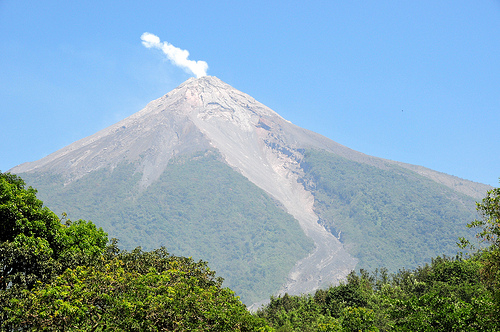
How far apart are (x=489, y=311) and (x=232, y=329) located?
1176 cm

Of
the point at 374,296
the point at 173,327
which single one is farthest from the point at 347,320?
the point at 374,296

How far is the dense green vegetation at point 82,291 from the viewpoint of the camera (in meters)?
20.0

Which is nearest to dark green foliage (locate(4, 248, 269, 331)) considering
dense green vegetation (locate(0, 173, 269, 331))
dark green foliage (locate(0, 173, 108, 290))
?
dense green vegetation (locate(0, 173, 269, 331))

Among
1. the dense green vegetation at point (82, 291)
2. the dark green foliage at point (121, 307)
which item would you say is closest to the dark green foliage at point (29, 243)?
the dense green vegetation at point (82, 291)

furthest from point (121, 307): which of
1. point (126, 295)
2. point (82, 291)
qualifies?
point (82, 291)

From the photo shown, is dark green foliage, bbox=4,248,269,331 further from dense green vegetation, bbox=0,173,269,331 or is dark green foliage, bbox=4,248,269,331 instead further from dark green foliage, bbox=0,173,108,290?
dark green foliage, bbox=0,173,108,290

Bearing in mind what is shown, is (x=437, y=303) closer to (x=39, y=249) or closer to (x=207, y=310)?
(x=207, y=310)

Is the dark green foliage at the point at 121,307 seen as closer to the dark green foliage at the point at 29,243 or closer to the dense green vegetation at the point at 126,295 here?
the dense green vegetation at the point at 126,295

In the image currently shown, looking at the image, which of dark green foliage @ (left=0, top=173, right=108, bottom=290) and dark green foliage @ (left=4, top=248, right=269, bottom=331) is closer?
dark green foliage @ (left=4, top=248, right=269, bottom=331)

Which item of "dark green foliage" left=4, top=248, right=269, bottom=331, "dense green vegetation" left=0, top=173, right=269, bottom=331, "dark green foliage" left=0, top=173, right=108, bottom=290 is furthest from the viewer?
"dark green foliage" left=0, top=173, right=108, bottom=290

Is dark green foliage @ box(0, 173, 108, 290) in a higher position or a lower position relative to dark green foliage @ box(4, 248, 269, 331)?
higher

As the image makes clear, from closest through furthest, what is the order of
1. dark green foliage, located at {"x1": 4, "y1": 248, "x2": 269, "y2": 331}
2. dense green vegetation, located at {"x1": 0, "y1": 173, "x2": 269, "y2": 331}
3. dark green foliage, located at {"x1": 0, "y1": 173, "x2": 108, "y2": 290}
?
dark green foliage, located at {"x1": 4, "y1": 248, "x2": 269, "y2": 331}
dense green vegetation, located at {"x1": 0, "y1": 173, "x2": 269, "y2": 331}
dark green foliage, located at {"x1": 0, "y1": 173, "x2": 108, "y2": 290}

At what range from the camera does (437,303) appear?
21.2 meters

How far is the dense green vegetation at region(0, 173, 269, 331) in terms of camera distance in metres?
20.0
